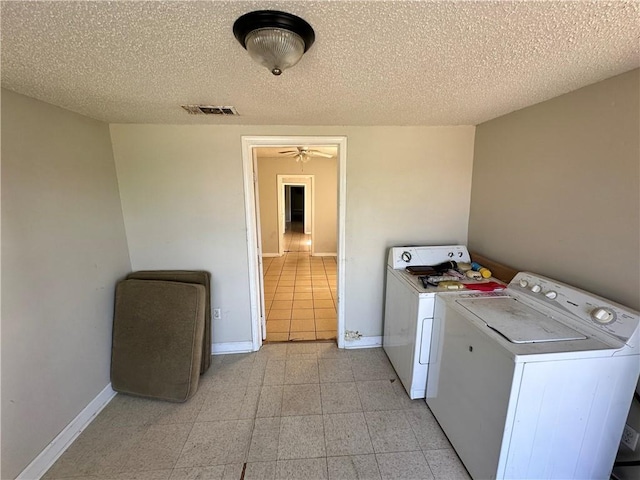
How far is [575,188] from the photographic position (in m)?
1.47

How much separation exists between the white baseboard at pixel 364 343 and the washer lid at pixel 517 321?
1.25 m

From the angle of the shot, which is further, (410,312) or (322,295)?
(322,295)

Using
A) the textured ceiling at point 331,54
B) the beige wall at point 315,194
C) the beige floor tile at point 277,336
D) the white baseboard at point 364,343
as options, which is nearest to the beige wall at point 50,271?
the textured ceiling at point 331,54

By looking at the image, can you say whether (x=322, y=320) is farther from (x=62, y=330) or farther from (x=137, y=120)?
(x=137, y=120)

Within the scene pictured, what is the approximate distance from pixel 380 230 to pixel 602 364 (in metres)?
1.61

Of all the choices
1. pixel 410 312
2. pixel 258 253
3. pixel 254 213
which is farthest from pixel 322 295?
pixel 410 312

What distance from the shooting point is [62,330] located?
1646 millimetres

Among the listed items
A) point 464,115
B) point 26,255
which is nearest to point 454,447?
point 464,115

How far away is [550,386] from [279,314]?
107 inches

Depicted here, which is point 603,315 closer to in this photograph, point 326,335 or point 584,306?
point 584,306

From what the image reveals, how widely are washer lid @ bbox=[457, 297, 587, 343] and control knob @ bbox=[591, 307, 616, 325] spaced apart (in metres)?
0.10

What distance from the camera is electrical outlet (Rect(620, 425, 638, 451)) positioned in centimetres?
128

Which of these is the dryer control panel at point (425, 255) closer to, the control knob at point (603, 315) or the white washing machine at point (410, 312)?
the white washing machine at point (410, 312)

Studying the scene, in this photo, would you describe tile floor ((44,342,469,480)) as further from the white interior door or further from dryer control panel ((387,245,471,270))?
dryer control panel ((387,245,471,270))
